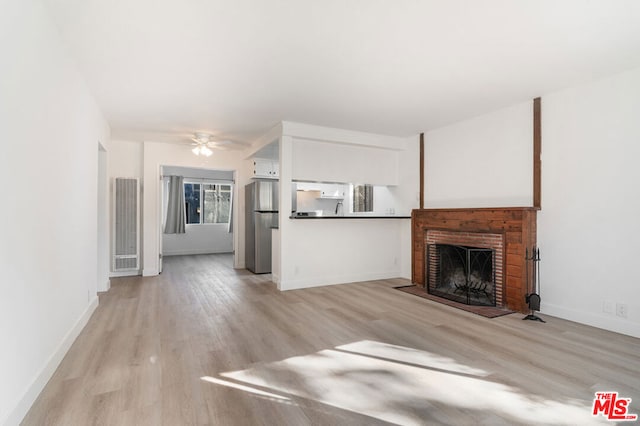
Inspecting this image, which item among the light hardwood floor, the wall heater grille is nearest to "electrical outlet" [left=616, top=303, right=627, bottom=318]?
the light hardwood floor

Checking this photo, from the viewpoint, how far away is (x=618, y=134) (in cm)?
317

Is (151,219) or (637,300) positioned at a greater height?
(151,219)

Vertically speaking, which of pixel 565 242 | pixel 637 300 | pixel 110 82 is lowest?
pixel 637 300

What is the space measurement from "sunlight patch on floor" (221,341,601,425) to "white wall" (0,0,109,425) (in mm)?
1224

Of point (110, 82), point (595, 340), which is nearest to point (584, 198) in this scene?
point (595, 340)

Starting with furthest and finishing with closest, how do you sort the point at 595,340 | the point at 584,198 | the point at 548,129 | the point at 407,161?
the point at 407,161
the point at 548,129
the point at 584,198
the point at 595,340

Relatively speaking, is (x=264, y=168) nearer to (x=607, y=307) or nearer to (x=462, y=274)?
(x=462, y=274)

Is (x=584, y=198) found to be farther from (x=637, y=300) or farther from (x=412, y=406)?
(x=412, y=406)

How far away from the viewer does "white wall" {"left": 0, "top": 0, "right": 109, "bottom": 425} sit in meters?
1.66

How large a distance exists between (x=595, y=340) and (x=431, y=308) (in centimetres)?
156

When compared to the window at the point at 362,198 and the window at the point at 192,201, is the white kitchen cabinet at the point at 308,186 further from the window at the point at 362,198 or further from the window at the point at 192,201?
the window at the point at 192,201

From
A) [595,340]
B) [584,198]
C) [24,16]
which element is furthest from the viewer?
[584,198]

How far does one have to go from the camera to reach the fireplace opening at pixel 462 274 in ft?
13.9

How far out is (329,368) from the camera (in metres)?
2.39
